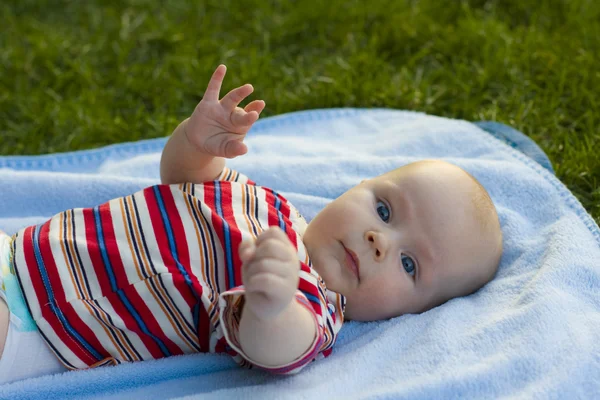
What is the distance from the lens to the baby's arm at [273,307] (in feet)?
3.49

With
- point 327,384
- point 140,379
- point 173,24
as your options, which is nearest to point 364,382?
point 327,384

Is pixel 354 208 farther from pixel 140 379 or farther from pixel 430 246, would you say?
pixel 140 379

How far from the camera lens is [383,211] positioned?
1462 mm

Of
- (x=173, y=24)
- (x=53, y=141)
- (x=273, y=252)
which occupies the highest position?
(x=273, y=252)

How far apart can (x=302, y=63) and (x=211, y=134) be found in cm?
128

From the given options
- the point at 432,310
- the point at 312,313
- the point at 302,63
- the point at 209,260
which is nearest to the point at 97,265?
the point at 209,260

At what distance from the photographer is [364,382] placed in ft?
4.31

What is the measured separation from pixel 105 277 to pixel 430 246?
68 cm

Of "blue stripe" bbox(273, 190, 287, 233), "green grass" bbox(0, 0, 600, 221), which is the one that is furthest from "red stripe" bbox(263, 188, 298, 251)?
"green grass" bbox(0, 0, 600, 221)

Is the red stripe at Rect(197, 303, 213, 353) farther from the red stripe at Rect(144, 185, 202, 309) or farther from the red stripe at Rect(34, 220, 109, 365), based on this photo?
the red stripe at Rect(34, 220, 109, 365)

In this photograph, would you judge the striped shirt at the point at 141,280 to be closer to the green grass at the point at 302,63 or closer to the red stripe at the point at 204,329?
the red stripe at the point at 204,329

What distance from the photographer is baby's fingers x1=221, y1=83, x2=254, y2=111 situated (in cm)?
137

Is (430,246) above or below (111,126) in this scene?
above

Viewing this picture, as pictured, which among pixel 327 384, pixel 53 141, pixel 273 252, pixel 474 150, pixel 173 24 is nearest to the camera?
pixel 273 252
